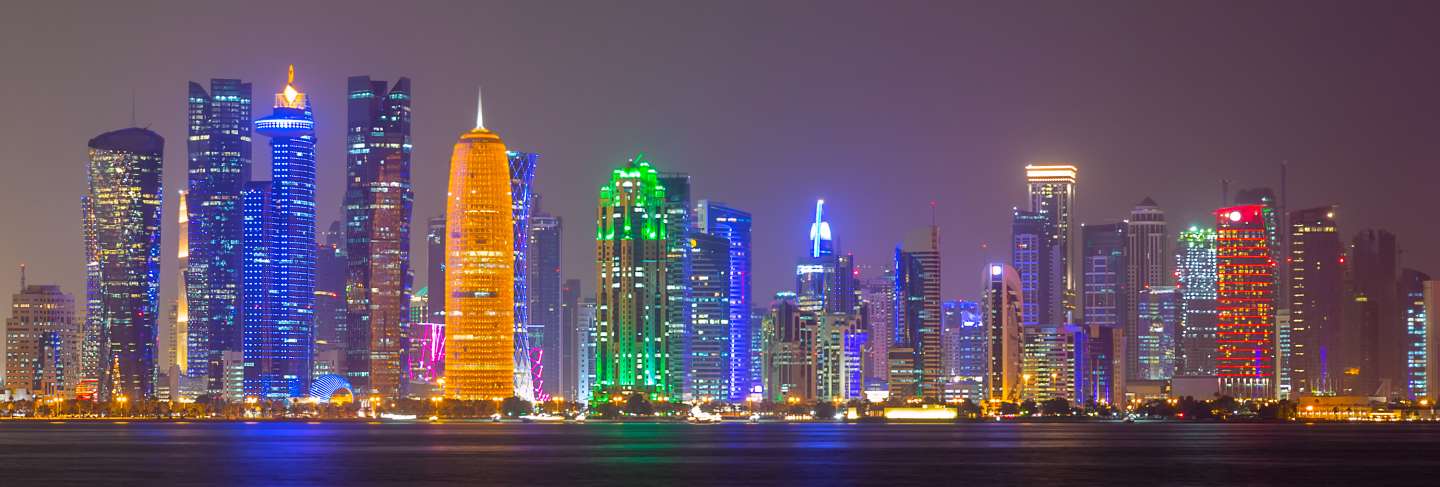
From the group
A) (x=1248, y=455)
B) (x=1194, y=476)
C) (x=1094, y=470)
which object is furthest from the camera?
(x=1248, y=455)

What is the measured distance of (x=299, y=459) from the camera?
177750mm

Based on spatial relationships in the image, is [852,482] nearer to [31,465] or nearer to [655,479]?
[655,479]

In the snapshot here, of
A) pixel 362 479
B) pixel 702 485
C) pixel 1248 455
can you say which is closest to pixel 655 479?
pixel 702 485

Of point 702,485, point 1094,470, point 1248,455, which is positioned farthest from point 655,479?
point 1248,455

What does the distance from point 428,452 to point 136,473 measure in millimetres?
44697

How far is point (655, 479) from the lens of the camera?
14475 cm

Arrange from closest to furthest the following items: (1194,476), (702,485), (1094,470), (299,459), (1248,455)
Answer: (702,485) < (1194,476) < (1094,470) < (299,459) < (1248,455)

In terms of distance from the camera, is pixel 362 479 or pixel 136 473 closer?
pixel 362 479

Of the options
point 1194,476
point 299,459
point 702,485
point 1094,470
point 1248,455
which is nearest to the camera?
point 702,485

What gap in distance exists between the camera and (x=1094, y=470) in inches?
6388

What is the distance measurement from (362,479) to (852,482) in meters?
34.2

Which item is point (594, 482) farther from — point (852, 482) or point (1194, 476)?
point (1194, 476)

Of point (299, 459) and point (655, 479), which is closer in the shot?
point (655, 479)

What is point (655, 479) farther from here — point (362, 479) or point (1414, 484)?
point (1414, 484)
